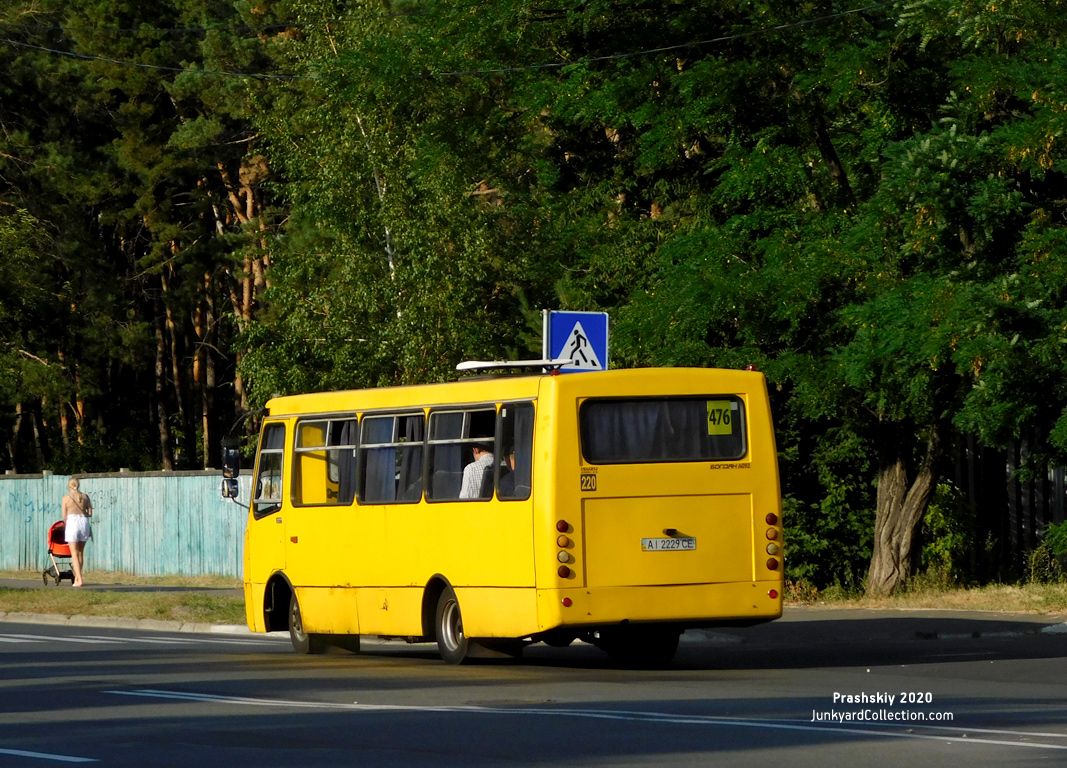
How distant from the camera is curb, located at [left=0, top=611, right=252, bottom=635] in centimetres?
2305

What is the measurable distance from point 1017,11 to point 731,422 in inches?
265

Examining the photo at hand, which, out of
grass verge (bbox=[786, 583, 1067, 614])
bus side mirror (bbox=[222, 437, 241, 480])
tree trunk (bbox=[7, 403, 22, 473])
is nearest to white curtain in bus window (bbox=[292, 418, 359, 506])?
bus side mirror (bbox=[222, 437, 241, 480])

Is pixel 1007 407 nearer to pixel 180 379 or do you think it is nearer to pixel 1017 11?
pixel 1017 11

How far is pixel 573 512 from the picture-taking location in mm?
15656

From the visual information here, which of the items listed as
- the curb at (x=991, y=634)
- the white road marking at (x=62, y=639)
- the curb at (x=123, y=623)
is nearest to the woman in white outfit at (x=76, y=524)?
the curb at (x=123, y=623)

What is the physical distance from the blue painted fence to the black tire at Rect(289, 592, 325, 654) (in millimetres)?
14487

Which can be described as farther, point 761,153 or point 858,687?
point 761,153

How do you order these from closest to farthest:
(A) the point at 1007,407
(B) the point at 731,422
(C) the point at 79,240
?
(B) the point at 731,422
(A) the point at 1007,407
(C) the point at 79,240

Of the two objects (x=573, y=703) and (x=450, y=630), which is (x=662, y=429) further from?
(x=573, y=703)

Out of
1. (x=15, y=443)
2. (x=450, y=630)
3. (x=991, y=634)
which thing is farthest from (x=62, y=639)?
(x=15, y=443)

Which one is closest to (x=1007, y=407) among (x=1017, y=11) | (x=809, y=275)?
(x=809, y=275)

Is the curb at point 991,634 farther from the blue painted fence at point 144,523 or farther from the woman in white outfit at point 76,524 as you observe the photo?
the blue painted fence at point 144,523

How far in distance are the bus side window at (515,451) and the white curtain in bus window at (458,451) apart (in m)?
0.17

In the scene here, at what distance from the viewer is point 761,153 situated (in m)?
21.9
